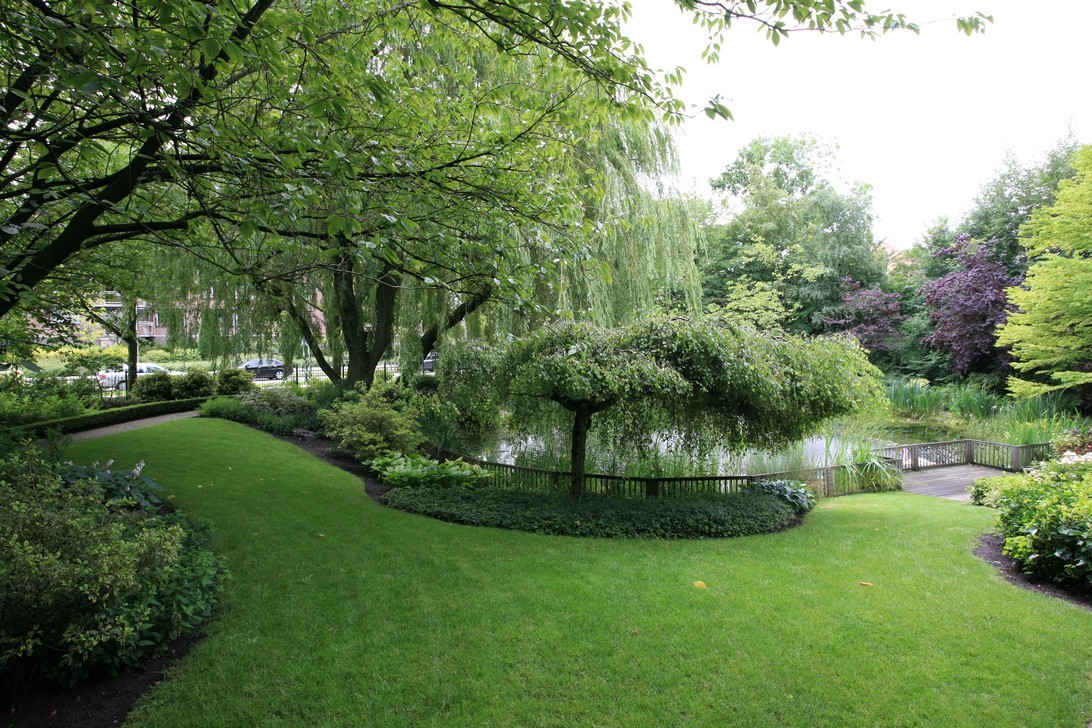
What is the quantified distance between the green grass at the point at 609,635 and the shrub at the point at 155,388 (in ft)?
40.9

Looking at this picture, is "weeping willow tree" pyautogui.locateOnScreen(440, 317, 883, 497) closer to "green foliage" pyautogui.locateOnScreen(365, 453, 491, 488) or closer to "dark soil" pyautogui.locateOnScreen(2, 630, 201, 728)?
"green foliage" pyautogui.locateOnScreen(365, 453, 491, 488)

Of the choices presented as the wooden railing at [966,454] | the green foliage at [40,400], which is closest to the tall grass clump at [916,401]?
the wooden railing at [966,454]

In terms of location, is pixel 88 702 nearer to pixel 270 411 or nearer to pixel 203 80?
pixel 203 80

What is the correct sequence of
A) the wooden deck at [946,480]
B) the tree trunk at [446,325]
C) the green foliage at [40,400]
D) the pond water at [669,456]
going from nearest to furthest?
the pond water at [669,456], the wooden deck at [946,480], the green foliage at [40,400], the tree trunk at [446,325]

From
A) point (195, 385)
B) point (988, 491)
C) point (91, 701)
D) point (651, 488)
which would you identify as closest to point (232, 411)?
point (195, 385)

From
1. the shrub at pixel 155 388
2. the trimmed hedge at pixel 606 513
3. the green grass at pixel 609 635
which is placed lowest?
the green grass at pixel 609 635

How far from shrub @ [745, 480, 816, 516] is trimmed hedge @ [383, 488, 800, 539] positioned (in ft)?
1.06

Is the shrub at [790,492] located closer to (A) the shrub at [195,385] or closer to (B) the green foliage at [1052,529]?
(B) the green foliage at [1052,529]

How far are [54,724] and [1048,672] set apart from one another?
5723 mm

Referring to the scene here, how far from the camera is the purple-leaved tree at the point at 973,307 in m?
17.7

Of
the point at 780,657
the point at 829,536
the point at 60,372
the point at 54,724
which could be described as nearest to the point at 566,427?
the point at 829,536

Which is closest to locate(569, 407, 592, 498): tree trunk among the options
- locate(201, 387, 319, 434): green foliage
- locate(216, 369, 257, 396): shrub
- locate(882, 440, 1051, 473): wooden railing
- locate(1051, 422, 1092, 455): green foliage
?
locate(882, 440, 1051, 473): wooden railing

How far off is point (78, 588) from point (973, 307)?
2260 cm

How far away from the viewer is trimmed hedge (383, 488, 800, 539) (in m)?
6.52
